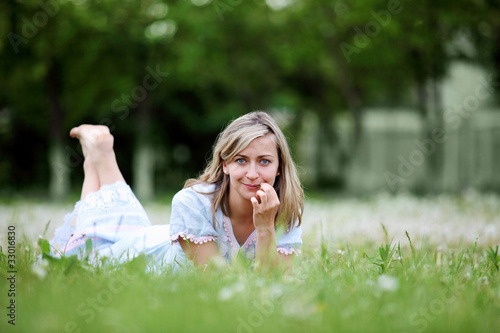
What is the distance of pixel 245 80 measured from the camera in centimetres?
1683

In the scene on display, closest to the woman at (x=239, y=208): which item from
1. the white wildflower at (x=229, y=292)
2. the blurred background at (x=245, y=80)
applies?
the white wildflower at (x=229, y=292)

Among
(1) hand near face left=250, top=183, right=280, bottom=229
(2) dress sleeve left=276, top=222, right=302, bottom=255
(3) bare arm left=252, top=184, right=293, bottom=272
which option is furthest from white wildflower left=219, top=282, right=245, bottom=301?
(2) dress sleeve left=276, top=222, right=302, bottom=255

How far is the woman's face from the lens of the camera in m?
3.33

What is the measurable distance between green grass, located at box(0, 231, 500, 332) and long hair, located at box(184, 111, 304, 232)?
0.70m

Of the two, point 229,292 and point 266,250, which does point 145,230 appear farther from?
point 229,292

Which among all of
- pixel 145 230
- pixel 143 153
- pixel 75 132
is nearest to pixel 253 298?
pixel 145 230

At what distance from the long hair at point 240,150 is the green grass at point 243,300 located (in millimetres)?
703

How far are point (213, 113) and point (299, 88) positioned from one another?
3.53 meters

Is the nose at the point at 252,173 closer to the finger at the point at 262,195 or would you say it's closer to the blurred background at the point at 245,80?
the finger at the point at 262,195

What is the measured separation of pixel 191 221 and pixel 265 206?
0.58 metres

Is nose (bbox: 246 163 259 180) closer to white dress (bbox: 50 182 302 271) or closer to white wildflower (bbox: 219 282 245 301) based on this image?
white dress (bbox: 50 182 302 271)

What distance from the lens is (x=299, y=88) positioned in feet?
65.0

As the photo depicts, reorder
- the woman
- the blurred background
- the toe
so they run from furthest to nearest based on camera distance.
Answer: the blurred background < the toe < the woman

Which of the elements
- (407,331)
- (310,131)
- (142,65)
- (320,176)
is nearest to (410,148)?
(320,176)
